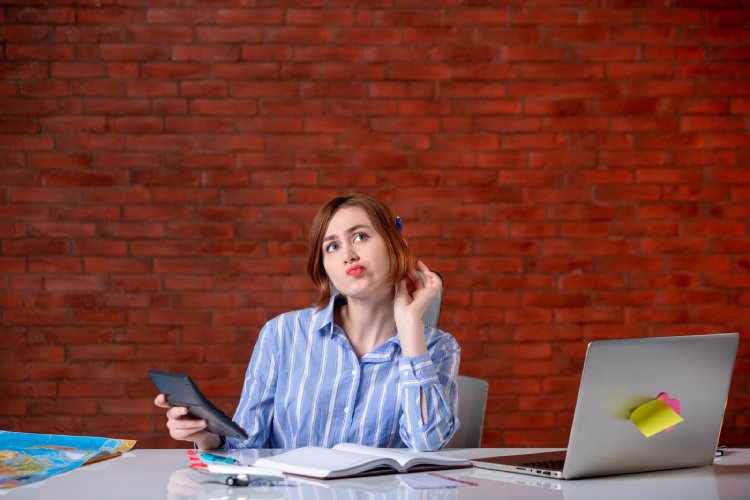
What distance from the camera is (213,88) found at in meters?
3.35

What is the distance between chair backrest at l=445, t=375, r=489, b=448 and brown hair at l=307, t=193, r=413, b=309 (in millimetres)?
421

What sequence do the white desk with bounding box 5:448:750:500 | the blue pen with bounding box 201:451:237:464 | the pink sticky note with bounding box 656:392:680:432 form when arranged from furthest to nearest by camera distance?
the blue pen with bounding box 201:451:237:464 < the pink sticky note with bounding box 656:392:680:432 < the white desk with bounding box 5:448:750:500

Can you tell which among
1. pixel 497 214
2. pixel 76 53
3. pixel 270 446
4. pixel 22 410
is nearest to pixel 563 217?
pixel 497 214

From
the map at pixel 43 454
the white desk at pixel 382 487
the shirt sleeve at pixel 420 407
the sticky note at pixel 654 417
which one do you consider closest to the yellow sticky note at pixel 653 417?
the sticky note at pixel 654 417

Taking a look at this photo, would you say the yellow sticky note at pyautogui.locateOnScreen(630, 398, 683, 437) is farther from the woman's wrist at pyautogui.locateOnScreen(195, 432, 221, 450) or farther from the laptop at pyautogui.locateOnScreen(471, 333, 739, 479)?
the woman's wrist at pyautogui.locateOnScreen(195, 432, 221, 450)

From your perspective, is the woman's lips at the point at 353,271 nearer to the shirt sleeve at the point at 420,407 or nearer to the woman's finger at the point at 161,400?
the shirt sleeve at the point at 420,407

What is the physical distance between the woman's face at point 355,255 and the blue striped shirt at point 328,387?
5.2 inches

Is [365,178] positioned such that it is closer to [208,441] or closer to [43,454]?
[208,441]

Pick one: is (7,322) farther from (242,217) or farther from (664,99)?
(664,99)

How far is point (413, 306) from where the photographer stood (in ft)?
6.35

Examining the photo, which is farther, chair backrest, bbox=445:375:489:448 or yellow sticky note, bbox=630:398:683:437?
chair backrest, bbox=445:375:489:448

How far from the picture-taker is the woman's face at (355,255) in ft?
6.43

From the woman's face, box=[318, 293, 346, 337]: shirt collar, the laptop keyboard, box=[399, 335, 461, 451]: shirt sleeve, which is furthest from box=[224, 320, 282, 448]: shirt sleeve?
the laptop keyboard

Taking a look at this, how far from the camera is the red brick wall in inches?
131
